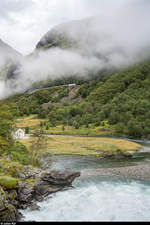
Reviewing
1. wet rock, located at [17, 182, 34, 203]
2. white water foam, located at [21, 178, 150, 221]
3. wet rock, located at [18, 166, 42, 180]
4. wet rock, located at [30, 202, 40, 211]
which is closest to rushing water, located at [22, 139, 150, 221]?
white water foam, located at [21, 178, 150, 221]

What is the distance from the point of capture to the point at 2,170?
127 feet

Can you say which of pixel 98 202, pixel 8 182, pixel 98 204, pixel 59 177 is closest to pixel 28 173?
pixel 8 182

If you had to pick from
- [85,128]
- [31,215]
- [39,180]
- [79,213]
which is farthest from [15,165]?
[85,128]

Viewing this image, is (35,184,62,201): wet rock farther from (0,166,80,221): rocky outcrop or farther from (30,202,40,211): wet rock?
(30,202,40,211): wet rock

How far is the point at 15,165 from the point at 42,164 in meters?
15.0

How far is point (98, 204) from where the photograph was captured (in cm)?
3481

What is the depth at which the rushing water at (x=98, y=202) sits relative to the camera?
30.5 meters

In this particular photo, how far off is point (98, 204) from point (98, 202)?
2.79 ft

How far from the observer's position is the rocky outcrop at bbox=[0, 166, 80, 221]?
97.6 feet

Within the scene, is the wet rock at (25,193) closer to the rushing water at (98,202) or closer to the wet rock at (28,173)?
the rushing water at (98,202)

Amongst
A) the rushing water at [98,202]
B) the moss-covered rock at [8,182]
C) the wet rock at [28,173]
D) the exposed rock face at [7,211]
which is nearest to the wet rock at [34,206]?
the rushing water at [98,202]

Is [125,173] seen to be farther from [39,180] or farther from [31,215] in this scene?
[31,215]

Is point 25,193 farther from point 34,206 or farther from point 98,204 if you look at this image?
point 98,204

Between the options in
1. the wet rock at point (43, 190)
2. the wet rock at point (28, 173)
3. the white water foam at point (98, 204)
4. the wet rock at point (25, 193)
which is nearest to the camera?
the white water foam at point (98, 204)
